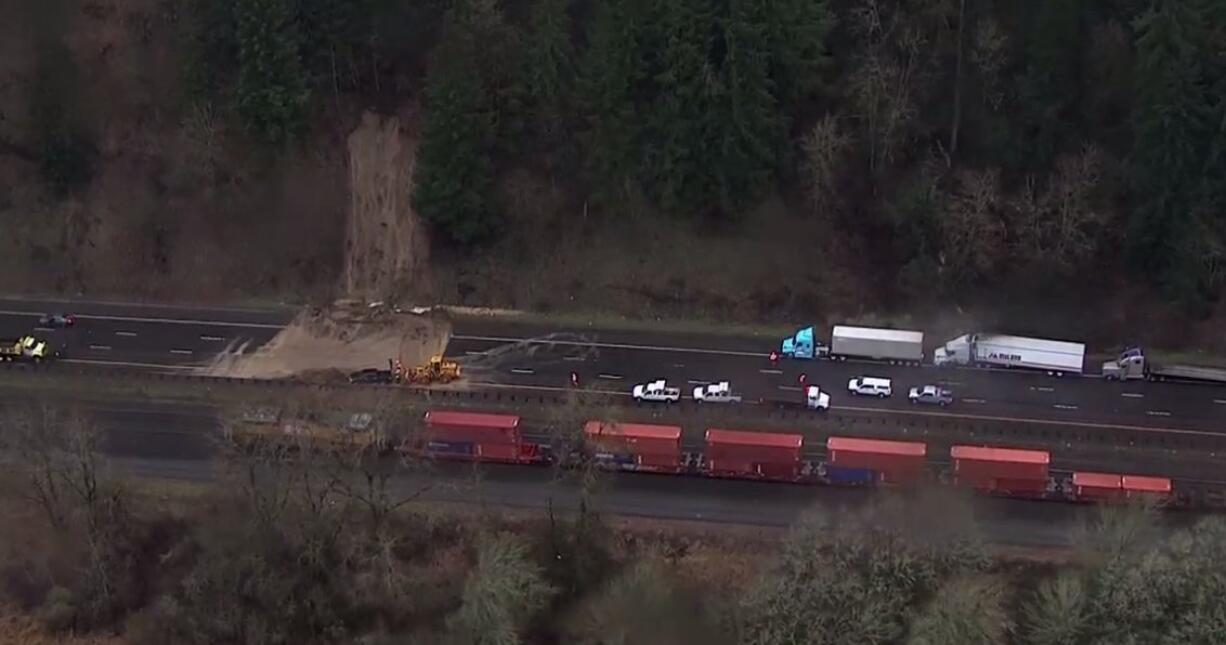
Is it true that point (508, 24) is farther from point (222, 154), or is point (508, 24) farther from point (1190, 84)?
point (1190, 84)

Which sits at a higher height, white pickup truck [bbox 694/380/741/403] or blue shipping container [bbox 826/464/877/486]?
white pickup truck [bbox 694/380/741/403]

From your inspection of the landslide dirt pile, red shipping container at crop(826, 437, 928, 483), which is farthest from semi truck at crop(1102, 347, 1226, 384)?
the landslide dirt pile

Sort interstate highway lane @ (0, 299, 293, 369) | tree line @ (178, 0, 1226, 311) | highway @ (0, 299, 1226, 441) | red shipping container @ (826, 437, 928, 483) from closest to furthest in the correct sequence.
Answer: red shipping container @ (826, 437, 928, 483) < highway @ (0, 299, 1226, 441) < tree line @ (178, 0, 1226, 311) < interstate highway lane @ (0, 299, 293, 369)

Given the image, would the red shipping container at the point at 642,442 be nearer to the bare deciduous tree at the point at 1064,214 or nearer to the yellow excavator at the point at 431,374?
the yellow excavator at the point at 431,374

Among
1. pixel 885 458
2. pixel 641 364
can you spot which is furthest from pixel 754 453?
Answer: pixel 641 364

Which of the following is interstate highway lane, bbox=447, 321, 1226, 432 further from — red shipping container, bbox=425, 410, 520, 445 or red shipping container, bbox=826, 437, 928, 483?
red shipping container, bbox=425, 410, 520, 445

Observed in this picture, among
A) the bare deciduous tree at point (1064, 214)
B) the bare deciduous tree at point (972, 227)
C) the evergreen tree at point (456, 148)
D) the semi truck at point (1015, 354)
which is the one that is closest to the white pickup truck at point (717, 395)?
the semi truck at point (1015, 354)
